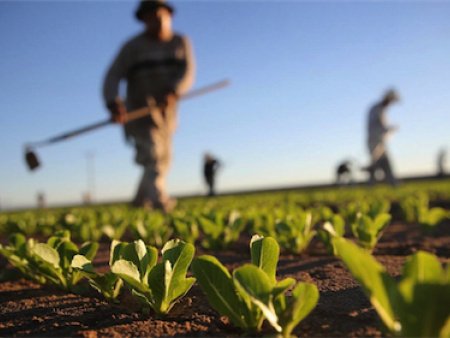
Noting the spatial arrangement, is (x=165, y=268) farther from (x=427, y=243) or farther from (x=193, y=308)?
(x=427, y=243)

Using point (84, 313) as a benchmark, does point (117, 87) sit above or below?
above

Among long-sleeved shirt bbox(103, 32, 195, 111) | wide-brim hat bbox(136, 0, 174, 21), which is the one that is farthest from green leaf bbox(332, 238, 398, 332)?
wide-brim hat bbox(136, 0, 174, 21)

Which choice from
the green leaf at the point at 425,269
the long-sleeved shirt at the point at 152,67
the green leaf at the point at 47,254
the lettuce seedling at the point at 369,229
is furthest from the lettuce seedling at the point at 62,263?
the long-sleeved shirt at the point at 152,67

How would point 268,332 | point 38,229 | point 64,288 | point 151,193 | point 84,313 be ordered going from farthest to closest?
point 151,193 < point 38,229 < point 64,288 < point 84,313 < point 268,332

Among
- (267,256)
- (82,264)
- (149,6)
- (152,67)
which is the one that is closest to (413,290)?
(267,256)

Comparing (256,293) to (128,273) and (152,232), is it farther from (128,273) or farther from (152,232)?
(152,232)

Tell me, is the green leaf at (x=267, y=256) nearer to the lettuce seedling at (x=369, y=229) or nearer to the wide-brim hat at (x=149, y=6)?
the lettuce seedling at (x=369, y=229)

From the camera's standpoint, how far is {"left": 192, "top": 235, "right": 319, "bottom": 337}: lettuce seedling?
875 mm

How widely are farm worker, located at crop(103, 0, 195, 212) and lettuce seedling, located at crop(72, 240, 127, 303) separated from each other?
4.36 metres

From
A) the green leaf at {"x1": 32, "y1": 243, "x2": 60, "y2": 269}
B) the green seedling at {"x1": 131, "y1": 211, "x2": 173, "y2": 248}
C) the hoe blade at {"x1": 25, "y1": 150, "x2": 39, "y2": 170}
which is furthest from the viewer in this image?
the hoe blade at {"x1": 25, "y1": 150, "x2": 39, "y2": 170}

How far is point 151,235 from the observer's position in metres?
2.56

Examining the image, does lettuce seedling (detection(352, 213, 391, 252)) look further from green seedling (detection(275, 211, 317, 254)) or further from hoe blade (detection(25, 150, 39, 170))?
hoe blade (detection(25, 150, 39, 170))

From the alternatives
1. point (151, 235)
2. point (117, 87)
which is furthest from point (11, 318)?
point (117, 87)

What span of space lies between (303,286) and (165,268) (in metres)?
0.41
